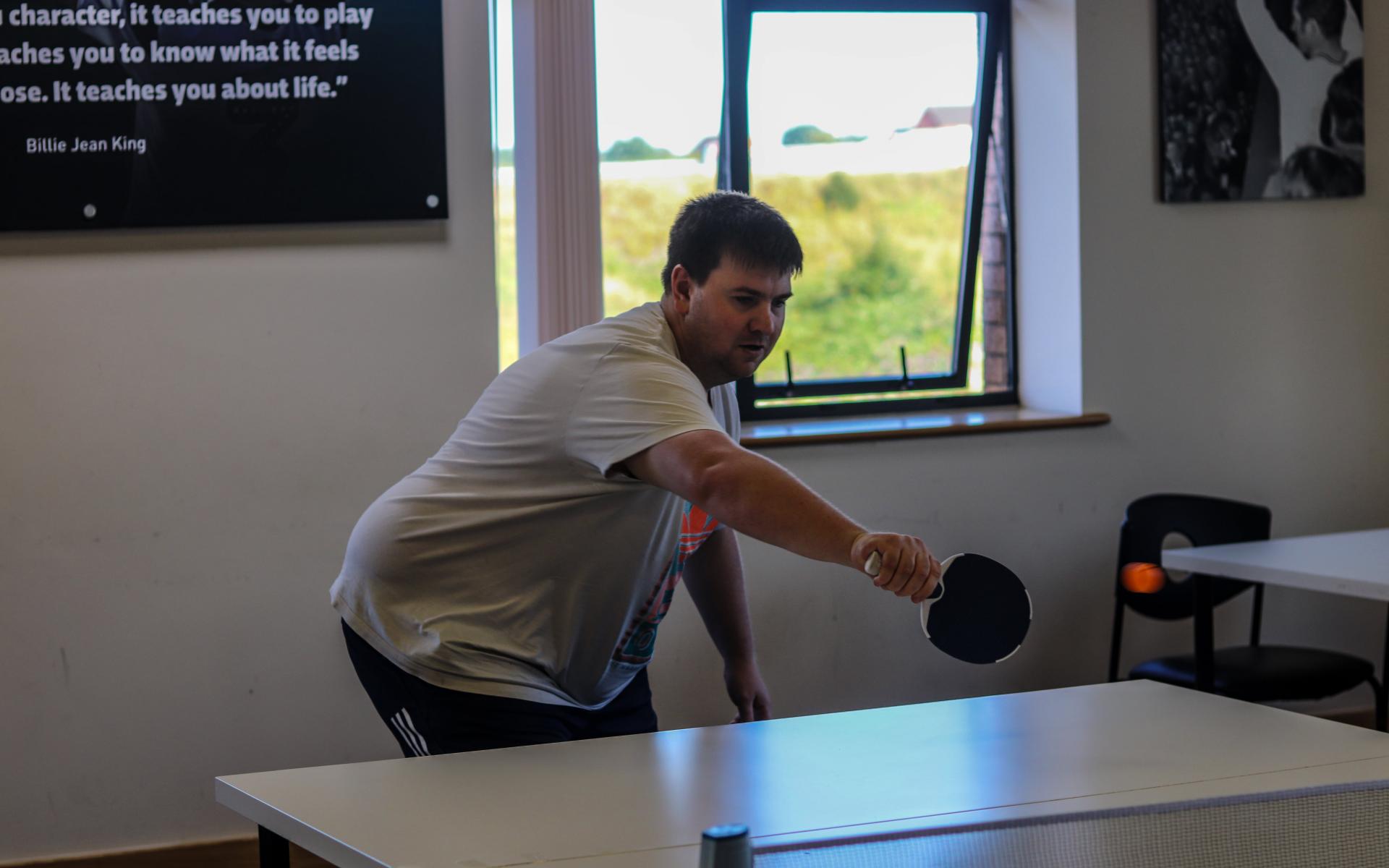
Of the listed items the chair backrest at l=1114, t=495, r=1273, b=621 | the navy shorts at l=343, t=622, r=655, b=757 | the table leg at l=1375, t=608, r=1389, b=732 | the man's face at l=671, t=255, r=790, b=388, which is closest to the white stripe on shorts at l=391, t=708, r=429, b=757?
the navy shorts at l=343, t=622, r=655, b=757

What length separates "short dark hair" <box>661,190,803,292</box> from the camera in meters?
2.12

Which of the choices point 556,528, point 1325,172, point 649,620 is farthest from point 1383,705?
point 556,528

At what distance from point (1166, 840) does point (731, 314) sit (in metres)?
0.98

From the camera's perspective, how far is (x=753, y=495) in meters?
1.80

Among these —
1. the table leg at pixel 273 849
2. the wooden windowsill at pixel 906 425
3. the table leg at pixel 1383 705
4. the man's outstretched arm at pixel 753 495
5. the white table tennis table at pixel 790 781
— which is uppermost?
the man's outstretched arm at pixel 753 495

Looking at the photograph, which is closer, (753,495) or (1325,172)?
(753,495)

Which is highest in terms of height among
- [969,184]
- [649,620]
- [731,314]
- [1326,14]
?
[1326,14]

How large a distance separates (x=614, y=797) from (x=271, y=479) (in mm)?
2005

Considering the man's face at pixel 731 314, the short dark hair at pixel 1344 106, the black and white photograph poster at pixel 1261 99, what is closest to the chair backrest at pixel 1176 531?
the black and white photograph poster at pixel 1261 99

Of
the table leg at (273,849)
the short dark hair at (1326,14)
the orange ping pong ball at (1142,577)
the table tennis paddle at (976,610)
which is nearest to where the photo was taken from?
the table tennis paddle at (976,610)

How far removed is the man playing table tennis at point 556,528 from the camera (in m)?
2.04

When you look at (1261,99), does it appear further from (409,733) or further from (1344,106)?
(409,733)

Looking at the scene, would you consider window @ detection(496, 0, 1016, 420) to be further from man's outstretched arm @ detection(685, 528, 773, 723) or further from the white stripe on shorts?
the white stripe on shorts

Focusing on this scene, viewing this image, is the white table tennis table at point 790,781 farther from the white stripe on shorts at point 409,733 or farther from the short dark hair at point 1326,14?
the short dark hair at point 1326,14
